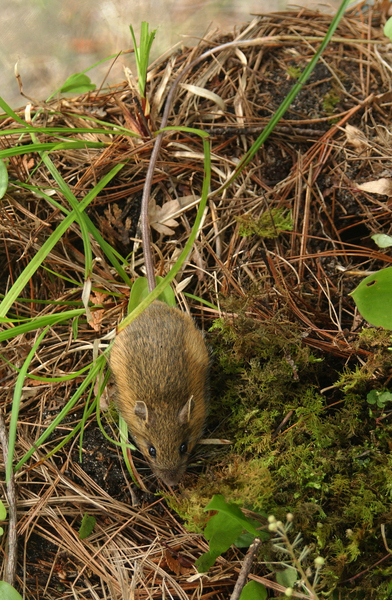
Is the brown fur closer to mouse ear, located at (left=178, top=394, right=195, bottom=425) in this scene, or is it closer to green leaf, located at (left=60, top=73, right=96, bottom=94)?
mouse ear, located at (left=178, top=394, right=195, bottom=425)

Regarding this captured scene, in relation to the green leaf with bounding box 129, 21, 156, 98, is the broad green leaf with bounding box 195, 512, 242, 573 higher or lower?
lower

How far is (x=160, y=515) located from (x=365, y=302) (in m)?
1.84

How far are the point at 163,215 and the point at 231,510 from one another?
6.91 ft

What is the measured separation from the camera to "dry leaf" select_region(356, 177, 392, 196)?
10.0ft

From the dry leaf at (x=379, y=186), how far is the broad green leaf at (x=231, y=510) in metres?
2.19

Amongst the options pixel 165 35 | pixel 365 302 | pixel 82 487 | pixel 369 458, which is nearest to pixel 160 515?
pixel 82 487

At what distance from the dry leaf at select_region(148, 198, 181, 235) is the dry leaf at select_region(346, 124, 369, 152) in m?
1.33

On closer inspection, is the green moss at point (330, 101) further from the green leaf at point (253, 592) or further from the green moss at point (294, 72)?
the green leaf at point (253, 592)

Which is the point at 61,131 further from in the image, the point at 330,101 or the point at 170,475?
the point at 170,475

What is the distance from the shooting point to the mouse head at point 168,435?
265 cm

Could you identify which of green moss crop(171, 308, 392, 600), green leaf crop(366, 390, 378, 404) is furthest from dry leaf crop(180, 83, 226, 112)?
green leaf crop(366, 390, 378, 404)

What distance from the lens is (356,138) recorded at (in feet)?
10.7

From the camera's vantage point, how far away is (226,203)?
3.36 meters

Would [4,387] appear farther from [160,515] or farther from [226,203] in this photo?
[226,203]
